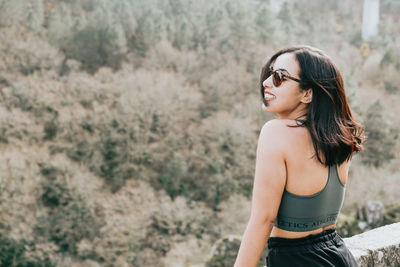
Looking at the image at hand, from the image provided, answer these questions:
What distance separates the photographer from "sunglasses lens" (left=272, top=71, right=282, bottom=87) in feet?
4.67

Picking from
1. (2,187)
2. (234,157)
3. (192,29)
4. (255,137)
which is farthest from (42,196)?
(192,29)

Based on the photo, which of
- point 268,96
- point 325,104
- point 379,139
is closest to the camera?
point 325,104

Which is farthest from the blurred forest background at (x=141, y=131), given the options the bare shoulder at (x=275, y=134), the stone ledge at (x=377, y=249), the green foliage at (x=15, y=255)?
the bare shoulder at (x=275, y=134)

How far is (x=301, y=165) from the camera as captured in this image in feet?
4.25

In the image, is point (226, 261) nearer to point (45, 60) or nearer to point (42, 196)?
point (42, 196)

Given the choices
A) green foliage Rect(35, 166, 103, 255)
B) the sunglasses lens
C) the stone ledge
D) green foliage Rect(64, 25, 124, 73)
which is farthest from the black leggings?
green foliage Rect(64, 25, 124, 73)

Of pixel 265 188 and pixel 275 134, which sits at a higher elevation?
pixel 275 134

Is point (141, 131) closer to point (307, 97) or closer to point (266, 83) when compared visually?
point (266, 83)

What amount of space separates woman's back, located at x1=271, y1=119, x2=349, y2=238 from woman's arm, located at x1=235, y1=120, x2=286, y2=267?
0.07 ft

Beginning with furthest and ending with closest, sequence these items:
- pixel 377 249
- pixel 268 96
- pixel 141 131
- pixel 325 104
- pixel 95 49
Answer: pixel 95 49 → pixel 141 131 → pixel 377 249 → pixel 268 96 → pixel 325 104

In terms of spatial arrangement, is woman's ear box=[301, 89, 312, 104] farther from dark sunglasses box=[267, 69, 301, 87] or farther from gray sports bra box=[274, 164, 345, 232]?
gray sports bra box=[274, 164, 345, 232]

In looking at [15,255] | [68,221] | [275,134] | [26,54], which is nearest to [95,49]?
[26,54]

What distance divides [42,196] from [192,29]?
20.5 meters

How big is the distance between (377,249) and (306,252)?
107 cm
